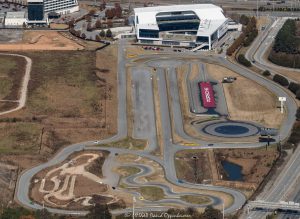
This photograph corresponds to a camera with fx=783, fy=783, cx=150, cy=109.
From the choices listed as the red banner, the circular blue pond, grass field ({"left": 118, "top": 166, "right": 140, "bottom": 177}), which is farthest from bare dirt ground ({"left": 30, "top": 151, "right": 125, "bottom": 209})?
the red banner

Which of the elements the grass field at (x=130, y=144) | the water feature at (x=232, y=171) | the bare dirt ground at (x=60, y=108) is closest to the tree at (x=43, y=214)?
the bare dirt ground at (x=60, y=108)

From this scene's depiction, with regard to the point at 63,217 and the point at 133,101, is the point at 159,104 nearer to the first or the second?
the point at 133,101

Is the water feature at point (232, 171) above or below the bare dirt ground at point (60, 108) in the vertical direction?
below

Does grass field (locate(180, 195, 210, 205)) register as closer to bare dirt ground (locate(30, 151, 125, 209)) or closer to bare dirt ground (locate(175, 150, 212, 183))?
bare dirt ground (locate(175, 150, 212, 183))

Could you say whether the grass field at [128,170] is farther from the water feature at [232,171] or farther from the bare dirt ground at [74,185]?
the water feature at [232,171]

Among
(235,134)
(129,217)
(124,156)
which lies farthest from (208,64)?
(129,217)
